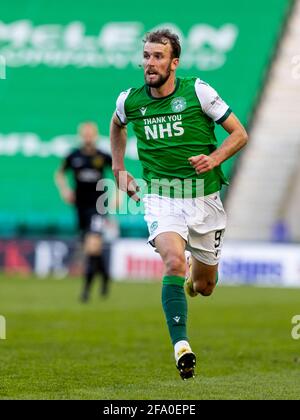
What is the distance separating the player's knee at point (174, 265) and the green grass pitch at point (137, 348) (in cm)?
72

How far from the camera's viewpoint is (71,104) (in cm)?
2544

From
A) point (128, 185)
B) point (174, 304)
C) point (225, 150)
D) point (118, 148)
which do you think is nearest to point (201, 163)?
point (225, 150)

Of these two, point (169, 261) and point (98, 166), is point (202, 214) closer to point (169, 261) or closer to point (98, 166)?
point (169, 261)

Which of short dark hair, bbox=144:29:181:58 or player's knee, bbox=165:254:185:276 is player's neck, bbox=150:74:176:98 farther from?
player's knee, bbox=165:254:185:276

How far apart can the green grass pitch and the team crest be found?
6.13ft

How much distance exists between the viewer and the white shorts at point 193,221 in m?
7.89

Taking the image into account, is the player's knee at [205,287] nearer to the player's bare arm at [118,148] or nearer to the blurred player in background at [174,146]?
the blurred player in background at [174,146]

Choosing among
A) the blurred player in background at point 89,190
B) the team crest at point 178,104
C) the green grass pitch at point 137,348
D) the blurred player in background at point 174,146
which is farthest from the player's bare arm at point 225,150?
the blurred player in background at point 89,190

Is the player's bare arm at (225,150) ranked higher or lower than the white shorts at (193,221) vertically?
higher

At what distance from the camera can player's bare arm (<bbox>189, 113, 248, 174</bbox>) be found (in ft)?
24.4

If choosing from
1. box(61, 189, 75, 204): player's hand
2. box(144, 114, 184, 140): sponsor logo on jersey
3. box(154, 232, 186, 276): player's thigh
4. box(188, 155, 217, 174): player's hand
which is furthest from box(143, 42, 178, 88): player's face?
box(61, 189, 75, 204): player's hand

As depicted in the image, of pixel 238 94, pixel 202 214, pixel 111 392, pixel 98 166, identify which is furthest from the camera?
pixel 238 94

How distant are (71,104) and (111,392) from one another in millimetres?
18970

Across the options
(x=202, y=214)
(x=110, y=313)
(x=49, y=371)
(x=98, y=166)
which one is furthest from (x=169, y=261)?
(x=98, y=166)
